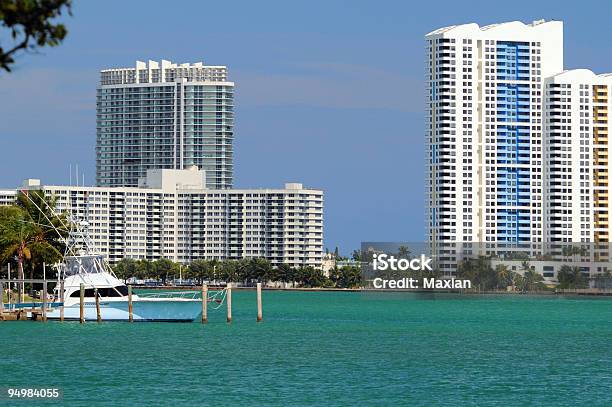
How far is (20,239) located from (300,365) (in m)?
44.9

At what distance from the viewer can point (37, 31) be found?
797 inches

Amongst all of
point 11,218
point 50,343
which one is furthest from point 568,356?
point 11,218

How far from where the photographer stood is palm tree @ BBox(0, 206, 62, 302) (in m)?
106

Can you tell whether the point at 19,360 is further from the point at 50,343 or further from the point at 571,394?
the point at 571,394

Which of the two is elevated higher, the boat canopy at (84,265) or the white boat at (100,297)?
the boat canopy at (84,265)

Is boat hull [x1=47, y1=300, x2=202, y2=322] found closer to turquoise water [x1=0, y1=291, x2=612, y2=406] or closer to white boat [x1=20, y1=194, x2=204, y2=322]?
white boat [x1=20, y1=194, x2=204, y2=322]

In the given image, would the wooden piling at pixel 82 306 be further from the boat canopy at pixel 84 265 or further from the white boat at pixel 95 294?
the boat canopy at pixel 84 265

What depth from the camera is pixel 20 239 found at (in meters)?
106

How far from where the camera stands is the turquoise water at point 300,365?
52938 millimetres

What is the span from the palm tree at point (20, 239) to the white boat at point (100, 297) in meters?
13.9

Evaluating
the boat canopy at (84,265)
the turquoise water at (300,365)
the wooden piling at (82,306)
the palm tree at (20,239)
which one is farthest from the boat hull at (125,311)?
the palm tree at (20,239)

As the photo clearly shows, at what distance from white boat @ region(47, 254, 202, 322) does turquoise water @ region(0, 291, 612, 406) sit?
1.04 meters

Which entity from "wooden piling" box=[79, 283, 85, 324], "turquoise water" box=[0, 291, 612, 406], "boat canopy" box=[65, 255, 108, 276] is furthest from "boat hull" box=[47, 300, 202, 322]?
"boat canopy" box=[65, 255, 108, 276]

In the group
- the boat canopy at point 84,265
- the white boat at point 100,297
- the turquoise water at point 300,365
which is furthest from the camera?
the white boat at point 100,297
